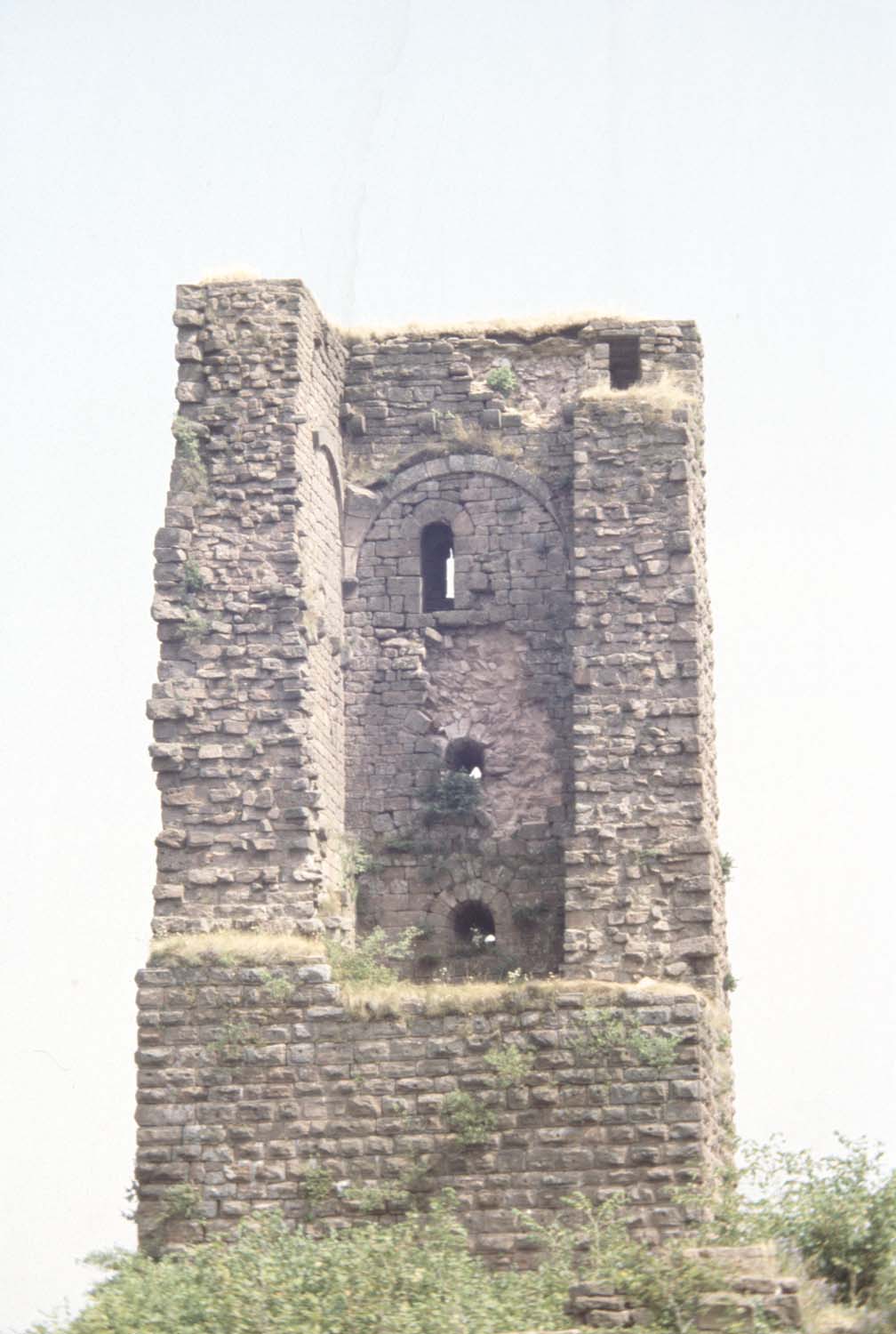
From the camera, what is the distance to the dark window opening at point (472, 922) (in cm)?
2430

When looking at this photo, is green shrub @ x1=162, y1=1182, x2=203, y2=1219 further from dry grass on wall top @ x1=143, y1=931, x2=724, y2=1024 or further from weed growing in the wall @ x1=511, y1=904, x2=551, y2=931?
weed growing in the wall @ x1=511, y1=904, x2=551, y2=931

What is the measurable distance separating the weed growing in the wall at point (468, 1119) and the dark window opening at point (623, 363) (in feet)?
24.1

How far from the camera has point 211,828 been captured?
2289 centimetres

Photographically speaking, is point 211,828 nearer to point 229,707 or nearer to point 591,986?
point 229,707

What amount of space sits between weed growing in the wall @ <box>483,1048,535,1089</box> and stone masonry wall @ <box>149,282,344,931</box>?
217 centimetres

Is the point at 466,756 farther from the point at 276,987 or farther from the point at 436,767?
the point at 276,987

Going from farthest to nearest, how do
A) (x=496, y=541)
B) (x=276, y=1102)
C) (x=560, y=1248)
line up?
1. (x=496, y=541)
2. (x=276, y=1102)
3. (x=560, y=1248)

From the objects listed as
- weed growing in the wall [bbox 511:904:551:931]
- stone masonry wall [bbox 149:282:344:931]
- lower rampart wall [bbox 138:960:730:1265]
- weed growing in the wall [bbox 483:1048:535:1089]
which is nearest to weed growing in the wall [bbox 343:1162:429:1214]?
lower rampart wall [bbox 138:960:730:1265]

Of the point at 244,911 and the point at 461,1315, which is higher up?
A: the point at 244,911

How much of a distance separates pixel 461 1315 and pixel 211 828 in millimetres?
6977

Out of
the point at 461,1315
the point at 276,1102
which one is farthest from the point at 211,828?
the point at 461,1315

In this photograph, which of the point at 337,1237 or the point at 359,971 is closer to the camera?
the point at 337,1237

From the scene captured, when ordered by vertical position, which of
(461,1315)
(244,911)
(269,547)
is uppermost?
(269,547)

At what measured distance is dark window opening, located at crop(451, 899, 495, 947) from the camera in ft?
79.7
